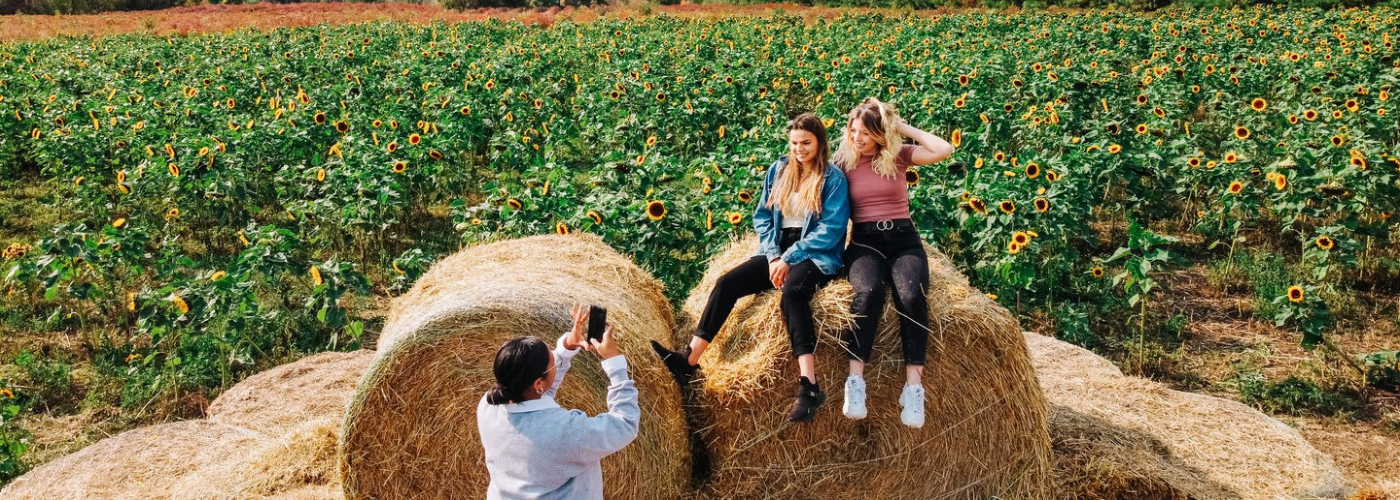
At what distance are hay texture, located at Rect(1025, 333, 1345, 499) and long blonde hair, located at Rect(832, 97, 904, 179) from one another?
162 centimetres

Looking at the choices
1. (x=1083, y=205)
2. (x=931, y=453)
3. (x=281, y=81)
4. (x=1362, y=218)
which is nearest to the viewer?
(x=931, y=453)

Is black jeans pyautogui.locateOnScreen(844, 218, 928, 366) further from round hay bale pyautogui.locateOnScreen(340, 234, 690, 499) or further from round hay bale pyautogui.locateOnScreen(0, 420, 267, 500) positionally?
round hay bale pyautogui.locateOnScreen(0, 420, 267, 500)

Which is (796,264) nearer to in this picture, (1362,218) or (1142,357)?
(1142,357)

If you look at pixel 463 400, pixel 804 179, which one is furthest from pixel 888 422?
pixel 463 400

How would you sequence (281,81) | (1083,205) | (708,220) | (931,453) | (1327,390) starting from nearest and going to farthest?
(931,453) < (1327,390) < (708,220) < (1083,205) < (281,81)

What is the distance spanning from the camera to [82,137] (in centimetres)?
912

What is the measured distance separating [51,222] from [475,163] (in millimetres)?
4250

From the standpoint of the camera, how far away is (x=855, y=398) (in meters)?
4.04

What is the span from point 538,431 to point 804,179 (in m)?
2.02

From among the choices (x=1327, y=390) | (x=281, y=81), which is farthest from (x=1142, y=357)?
(x=281, y=81)

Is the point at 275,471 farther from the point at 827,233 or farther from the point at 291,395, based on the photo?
the point at 827,233

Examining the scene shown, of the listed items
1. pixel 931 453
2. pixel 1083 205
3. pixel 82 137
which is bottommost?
pixel 931 453

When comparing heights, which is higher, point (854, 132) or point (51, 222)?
point (854, 132)

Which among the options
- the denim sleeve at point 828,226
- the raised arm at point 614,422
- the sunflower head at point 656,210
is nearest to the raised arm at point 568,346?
the raised arm at point 614,422
